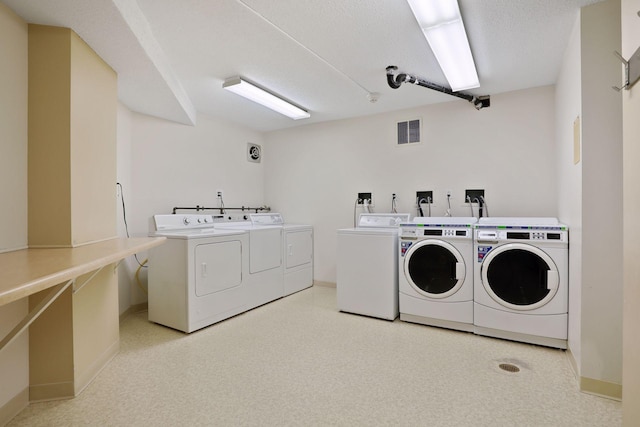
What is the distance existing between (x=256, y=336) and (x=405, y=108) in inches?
123

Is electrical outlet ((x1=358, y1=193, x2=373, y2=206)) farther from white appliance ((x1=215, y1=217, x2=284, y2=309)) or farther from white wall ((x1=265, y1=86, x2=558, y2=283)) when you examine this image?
white appliance ((x1=215, y1=217, x2=284, y2=309))

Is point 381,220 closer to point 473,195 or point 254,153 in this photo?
point 473,195

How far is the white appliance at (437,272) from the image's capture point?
2822mm

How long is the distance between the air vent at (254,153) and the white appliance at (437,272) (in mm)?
2716

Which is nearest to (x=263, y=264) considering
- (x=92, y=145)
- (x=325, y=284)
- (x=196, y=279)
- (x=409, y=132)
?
(x=196, y=279)

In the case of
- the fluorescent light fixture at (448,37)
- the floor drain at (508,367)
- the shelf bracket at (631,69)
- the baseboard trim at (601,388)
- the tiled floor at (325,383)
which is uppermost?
the fluorescent light fixture at (448,37)

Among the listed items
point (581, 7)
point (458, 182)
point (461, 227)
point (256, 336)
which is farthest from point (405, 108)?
point (256, 336)

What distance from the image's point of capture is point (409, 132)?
3902mm

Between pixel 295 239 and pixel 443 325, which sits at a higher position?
pixel 295 239

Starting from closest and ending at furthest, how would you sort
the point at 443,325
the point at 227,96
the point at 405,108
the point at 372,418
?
the point at 372,418 < the point at 443,325 < the point at 227,96 < the point at 405,108

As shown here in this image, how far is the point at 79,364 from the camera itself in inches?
75.3

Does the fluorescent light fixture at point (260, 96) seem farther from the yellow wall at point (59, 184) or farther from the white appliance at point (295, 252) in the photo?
the white appliance at point (295, 252)

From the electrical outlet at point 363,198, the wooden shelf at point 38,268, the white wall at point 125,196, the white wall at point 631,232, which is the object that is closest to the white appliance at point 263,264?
the white wall at point 125,196

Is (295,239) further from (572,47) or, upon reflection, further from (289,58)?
(572,47)
